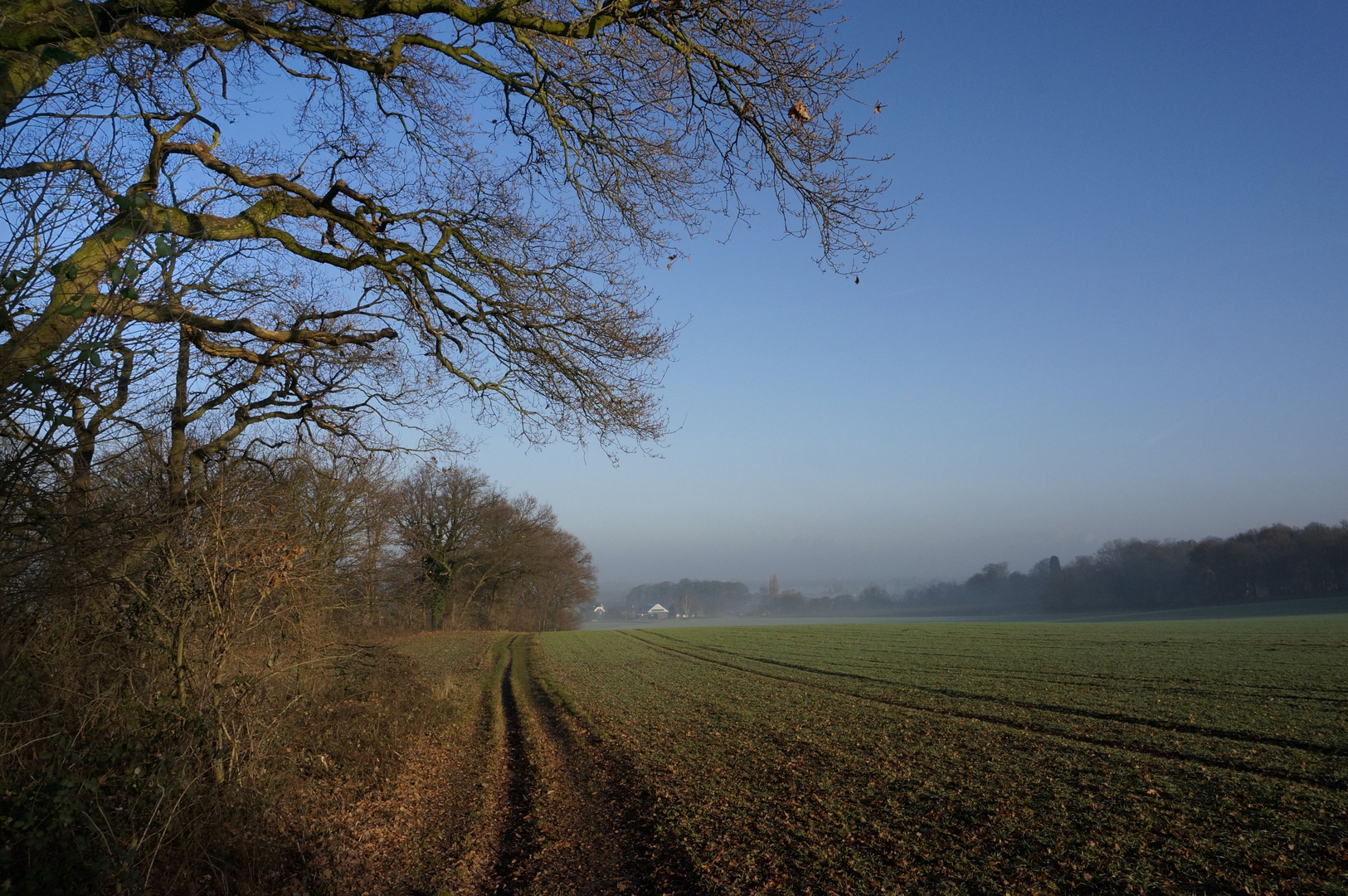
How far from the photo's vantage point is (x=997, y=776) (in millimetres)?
8312

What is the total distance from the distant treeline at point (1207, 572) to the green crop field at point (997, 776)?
300 ft

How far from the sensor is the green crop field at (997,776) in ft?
17.9

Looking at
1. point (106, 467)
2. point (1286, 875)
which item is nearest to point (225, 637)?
point (106, 467)

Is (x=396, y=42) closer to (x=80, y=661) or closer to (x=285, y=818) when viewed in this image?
(x=80, y=661)

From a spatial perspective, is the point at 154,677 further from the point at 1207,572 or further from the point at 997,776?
the point at 1207,572

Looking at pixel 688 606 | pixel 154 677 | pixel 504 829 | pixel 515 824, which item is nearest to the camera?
pixel 154 677

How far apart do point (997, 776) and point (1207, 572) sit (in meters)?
115

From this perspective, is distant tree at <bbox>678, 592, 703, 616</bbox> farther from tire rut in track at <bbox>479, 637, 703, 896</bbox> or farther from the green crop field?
tire rut in track at <bbox>479, 637, 703, 896</bbox>

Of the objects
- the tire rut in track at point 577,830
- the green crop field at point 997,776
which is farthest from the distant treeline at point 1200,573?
the tire rut in track at point 577,830

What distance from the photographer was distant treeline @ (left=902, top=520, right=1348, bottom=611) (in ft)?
287

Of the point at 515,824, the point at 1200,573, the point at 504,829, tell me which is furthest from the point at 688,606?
the point at 504,829

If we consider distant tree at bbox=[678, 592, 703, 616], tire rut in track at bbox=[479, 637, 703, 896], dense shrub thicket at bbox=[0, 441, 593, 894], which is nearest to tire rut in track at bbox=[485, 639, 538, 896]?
tire rut in track at bbox=[479, 637, 703, 896]

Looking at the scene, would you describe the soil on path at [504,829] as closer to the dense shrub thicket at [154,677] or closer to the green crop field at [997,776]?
the green crop field at [997,776]

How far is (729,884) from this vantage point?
5.28m
